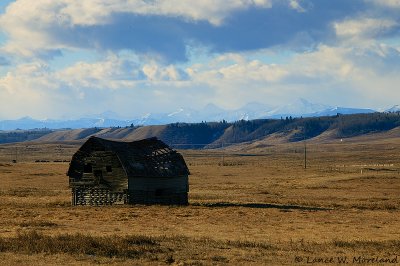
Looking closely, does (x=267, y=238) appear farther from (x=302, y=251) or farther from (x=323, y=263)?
(x=323, y=263)

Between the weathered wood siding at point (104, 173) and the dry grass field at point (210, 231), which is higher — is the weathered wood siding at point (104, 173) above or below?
above

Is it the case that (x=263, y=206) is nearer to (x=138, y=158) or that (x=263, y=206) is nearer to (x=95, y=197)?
(x=138, y=158)

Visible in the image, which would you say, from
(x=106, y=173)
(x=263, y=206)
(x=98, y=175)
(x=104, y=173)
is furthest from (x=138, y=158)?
(x=263, y=206)

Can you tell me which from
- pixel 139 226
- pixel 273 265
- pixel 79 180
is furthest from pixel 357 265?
pixel 79 180

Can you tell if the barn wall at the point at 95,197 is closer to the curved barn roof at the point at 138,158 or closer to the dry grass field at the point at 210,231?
the curved barn roof at the point at 138,158

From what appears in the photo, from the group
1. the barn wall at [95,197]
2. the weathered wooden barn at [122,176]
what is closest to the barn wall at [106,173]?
the weathered wooden barn at [122,176]

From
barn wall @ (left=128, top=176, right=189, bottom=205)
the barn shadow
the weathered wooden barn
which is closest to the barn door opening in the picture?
the weathered wooden barn

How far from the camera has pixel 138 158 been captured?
167ft

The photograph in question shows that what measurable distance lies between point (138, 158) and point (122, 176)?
2200 mm

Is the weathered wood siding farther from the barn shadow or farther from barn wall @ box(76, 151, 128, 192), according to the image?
the barn shadow

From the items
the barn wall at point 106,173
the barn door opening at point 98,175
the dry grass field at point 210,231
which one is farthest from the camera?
the barn door opening at point 98,175

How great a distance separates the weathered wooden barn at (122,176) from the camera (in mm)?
49656

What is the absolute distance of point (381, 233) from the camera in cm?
3259

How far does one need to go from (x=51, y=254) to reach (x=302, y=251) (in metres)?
10.0
